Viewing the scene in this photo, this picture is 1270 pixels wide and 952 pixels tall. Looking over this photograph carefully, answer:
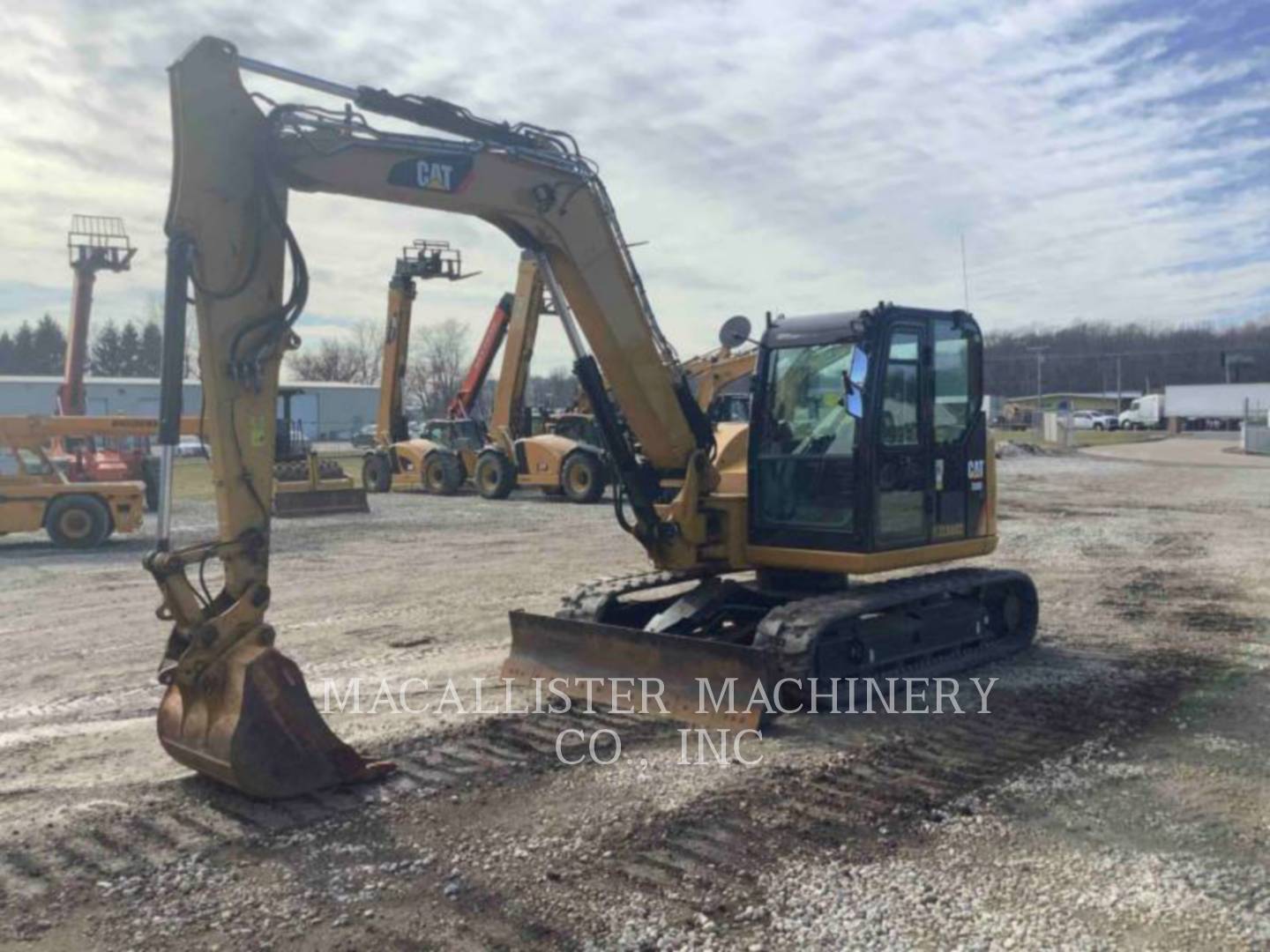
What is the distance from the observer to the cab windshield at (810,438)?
7480mm

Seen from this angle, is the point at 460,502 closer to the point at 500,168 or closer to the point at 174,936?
the point at 500,168

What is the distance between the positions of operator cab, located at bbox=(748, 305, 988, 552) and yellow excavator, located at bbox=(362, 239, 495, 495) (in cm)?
1724

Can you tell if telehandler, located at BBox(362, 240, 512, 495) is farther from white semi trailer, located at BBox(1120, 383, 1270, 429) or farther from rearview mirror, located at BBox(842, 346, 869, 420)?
white semi trailer, located at BBox(1120, 383, 1270, 429)

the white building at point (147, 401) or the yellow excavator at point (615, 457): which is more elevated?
the white building at point (147, 401)

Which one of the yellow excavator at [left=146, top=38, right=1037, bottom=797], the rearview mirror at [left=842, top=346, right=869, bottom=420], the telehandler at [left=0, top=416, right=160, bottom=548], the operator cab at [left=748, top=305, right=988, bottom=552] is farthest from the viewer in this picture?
the telehandler at [left=0, top=416, right=160, bottom=548]

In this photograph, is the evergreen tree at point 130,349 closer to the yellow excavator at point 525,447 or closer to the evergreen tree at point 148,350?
the evergreen tree at point 148,350

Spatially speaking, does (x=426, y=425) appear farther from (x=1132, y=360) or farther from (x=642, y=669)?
(x=1132, y=360)

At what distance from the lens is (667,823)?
5.09 m

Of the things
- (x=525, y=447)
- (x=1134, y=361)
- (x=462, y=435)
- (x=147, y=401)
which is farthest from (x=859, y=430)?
(x=1134, y=361)

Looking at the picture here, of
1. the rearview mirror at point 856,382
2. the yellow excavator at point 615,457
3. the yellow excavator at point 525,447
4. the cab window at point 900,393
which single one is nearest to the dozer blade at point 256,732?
the yellow excavator at point 615,457

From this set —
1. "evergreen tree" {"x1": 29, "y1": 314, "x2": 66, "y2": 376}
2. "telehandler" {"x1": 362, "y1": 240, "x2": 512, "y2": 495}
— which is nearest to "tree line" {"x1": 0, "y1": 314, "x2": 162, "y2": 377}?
"evergreen tree" {"x1": 29, "y1": 314, "x2": 66, "y2": 376}

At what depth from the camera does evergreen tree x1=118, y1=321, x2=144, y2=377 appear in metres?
87.1

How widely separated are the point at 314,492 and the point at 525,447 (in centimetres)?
447

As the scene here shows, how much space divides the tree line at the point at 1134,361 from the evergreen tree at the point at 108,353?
78.5 metres
